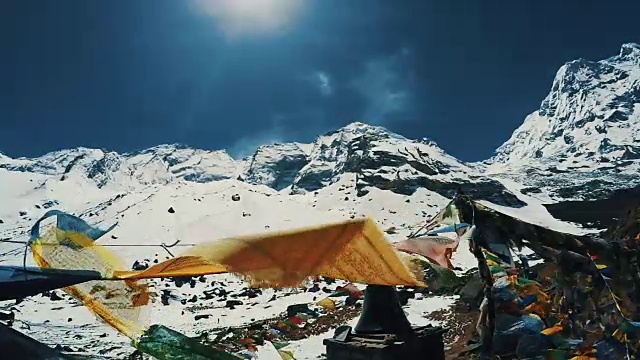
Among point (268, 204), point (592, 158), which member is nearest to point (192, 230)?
point (268, 204)

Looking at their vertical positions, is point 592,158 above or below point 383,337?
above

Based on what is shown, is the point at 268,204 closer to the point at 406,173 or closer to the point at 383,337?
the point at 406,173

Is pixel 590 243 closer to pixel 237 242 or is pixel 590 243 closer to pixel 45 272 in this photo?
pixel 237 242

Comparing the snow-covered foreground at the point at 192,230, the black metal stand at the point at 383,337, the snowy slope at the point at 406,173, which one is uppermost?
the snowy slope at the point at 406,173

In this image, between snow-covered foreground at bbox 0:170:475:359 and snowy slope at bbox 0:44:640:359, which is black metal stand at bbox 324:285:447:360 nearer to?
snow-covered foreground at bbox 0:170:475:359

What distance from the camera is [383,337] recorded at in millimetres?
5035

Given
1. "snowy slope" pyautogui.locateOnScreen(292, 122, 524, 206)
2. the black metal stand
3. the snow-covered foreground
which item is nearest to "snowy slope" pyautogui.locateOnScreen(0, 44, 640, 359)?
the snow-covered foreground

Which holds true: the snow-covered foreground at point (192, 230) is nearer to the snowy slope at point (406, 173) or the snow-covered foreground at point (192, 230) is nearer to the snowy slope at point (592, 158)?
Answer: the snowy slope at point (406, 173)

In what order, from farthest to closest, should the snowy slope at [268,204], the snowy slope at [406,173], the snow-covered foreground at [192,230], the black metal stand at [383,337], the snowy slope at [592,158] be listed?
the snowy slope at [592,158] → the snowy slope at [406,173] → the snowy slope at [268,204] → the snow-covered foreground at [192,230] → the black metal stand at [383,337]

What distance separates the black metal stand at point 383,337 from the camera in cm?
493

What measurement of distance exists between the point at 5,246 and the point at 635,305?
52045 millimetres

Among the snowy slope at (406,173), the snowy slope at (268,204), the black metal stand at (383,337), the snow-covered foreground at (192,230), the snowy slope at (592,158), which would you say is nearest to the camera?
the black metal stand at (383,337)

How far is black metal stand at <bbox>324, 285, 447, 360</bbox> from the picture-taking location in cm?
493

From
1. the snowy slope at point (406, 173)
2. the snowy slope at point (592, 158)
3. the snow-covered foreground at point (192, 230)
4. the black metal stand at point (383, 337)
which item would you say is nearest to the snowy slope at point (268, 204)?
the snow-covered foreground at point (192, 230)
